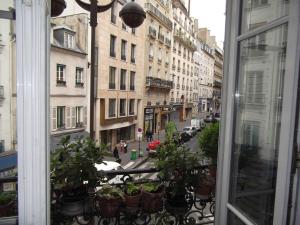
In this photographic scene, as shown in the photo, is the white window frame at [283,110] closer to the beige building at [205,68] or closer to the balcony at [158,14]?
the balcony at [158,14]

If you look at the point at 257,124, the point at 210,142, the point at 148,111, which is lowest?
the point at 148,111

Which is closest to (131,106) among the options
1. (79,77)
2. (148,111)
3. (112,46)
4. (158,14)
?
(148,111)

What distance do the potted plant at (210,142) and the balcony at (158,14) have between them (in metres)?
19.0

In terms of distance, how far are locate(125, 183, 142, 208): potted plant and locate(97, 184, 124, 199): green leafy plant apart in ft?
0.20

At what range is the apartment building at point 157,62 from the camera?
2061 centimetres

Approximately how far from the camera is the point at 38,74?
0.97 m

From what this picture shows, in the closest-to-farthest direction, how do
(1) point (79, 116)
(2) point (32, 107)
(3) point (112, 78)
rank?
1. (2) point (32, 107)
2. (1) point (79, 116)
3. (3) point (112, 78)

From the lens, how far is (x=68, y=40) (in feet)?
42.9

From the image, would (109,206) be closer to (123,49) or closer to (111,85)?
(111,85)

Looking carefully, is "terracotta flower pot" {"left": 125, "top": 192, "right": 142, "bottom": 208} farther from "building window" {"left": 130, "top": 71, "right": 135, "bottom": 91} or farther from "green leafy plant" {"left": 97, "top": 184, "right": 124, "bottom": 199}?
"building window" {"left": 130, "top": 71, "right": 135, "bottom": 91}

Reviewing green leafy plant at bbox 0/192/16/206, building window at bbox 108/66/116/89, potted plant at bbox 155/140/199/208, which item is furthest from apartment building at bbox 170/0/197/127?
green leafy plant at bbox 0/192/16/206

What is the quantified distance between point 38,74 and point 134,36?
60.8 feet

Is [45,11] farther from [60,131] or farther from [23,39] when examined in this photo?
[60,131]

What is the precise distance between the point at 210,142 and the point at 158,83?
20130mm
